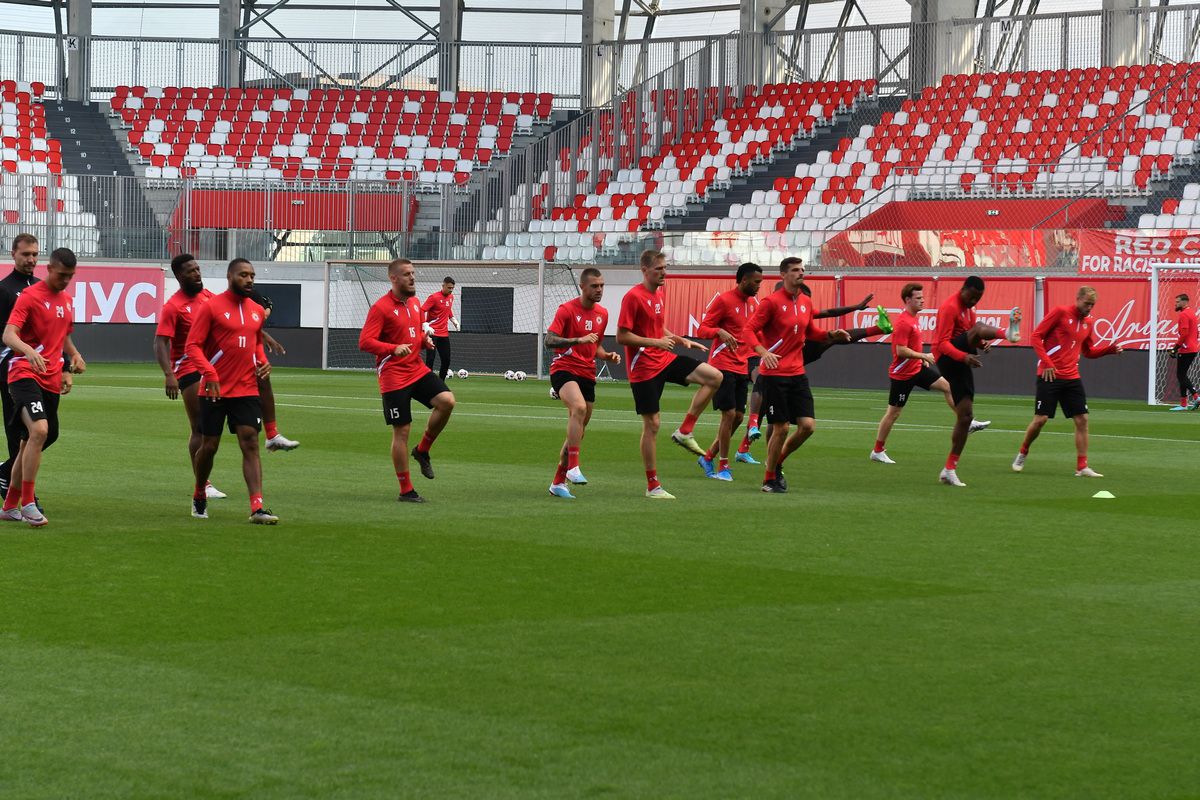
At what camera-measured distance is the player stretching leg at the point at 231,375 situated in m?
11.7

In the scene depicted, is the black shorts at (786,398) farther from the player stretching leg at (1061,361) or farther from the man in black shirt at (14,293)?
the man in black shirt at (14,293)

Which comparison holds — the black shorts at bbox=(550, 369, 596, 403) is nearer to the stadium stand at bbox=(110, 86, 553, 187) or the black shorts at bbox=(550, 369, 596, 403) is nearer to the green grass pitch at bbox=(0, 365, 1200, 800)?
the green grass pitch at bbox=(0, 365, 1200, 800)

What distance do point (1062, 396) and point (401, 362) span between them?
7139 millimetres

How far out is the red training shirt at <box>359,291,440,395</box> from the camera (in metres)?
13.6

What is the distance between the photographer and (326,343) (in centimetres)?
4184

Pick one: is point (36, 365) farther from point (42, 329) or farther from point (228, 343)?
point (228, 343)

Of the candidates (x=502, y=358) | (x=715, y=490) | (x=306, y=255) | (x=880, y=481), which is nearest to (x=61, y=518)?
(x=715, y=490)

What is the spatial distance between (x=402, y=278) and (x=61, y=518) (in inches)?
129

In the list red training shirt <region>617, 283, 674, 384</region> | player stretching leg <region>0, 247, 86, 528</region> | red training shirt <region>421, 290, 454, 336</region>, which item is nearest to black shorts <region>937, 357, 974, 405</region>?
red training shirt <region>617, 283, 674, 384</region>

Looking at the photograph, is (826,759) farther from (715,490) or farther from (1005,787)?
(715,490)

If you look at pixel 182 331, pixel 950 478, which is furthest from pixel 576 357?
pixel 950 478

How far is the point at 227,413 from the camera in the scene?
469 inches

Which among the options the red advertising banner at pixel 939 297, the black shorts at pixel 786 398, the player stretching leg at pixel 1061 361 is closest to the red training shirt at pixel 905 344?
the player stretching leg at pixel 1061 361

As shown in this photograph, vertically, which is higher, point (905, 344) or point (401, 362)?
point (905, 344)
